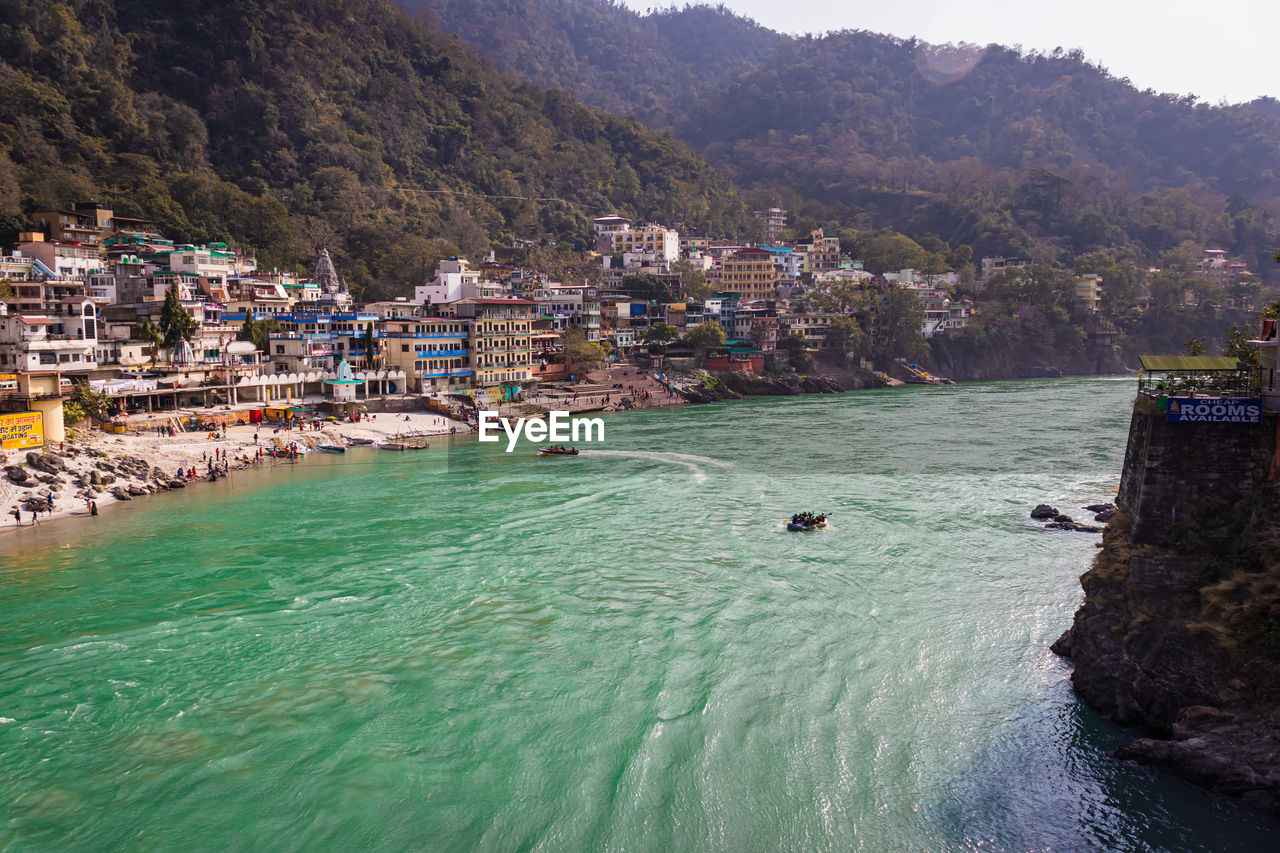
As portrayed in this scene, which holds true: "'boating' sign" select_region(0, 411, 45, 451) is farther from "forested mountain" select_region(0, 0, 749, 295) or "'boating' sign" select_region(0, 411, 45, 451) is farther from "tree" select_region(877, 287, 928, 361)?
"tree" select_region(877, 287, 928, 361)

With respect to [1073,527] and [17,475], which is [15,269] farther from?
[1073,527]

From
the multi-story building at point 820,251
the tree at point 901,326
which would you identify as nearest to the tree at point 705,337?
the tree at point 901,326

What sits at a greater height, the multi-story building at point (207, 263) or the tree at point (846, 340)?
the multi-story building at point (207, 263)

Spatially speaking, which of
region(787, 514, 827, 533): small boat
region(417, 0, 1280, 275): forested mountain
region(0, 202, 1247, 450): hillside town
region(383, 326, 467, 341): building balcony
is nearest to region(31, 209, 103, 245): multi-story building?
region(0, 202, 1247, 450): hillside town

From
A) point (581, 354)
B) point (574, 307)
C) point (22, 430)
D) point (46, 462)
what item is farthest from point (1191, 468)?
point (574, 307)

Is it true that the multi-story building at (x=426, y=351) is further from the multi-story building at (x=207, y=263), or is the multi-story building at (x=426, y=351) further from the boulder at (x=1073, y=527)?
the boulder at (x=1073, y=527)
